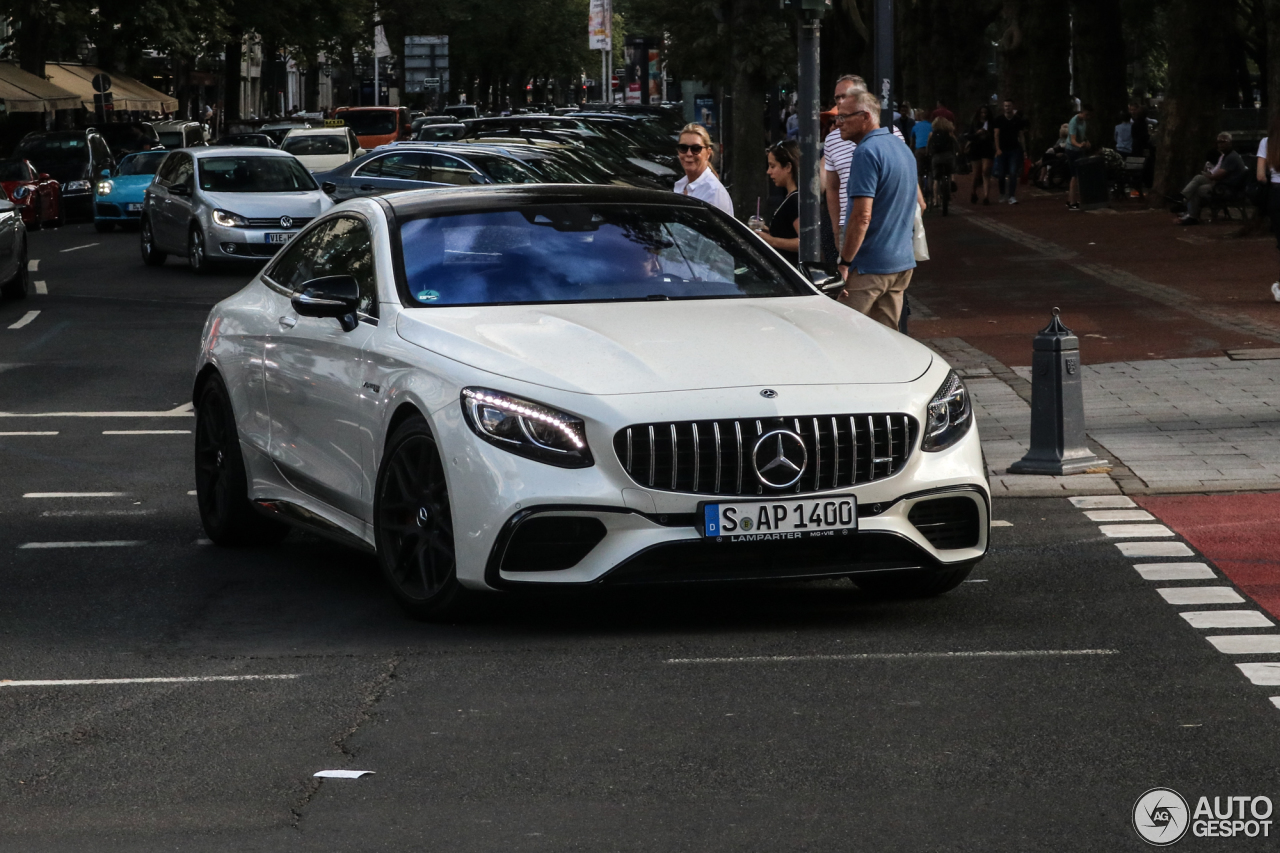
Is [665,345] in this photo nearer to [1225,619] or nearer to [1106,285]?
[1225,619]

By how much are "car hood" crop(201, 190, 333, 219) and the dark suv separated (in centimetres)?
1572

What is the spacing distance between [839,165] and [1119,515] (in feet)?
12.3

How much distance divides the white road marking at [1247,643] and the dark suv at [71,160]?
36.3 meters

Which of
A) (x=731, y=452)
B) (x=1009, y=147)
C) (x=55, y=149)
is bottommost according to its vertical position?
(x=731, y=452)

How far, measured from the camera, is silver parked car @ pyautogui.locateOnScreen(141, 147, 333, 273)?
25594 mm

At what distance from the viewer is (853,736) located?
18.5 ft

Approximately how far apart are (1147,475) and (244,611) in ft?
15.9

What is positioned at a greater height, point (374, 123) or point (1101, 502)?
point (374, 123)

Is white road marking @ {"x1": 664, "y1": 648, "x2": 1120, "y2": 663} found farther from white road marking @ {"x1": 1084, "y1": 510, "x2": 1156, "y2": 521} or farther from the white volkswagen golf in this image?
white road marking @ {"x1": 1084, "y1": 510, "x2": 1156, "y2": 521}

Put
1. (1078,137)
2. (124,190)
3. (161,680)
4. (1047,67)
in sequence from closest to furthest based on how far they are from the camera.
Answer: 1. (161,680)
2. (124,190)
3. (1078,137)
4. (1047,67)

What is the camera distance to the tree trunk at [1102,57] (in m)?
39.5

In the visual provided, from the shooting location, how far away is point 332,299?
25.1 feet

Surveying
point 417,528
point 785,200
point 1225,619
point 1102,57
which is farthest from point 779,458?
point 1102,57

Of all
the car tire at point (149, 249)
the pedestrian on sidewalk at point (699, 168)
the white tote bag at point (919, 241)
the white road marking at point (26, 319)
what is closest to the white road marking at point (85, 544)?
the white tote bag at point (919, 241)
